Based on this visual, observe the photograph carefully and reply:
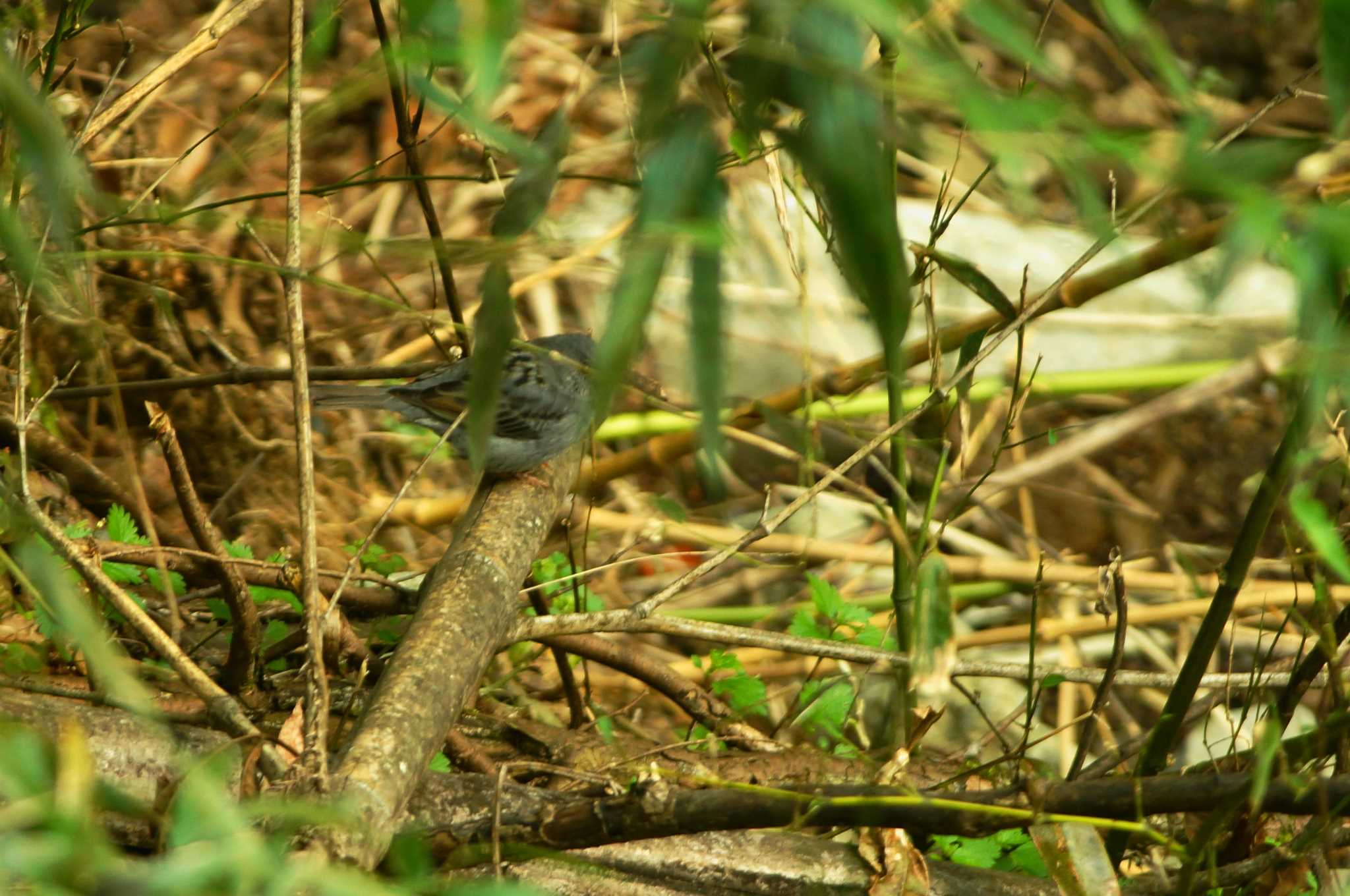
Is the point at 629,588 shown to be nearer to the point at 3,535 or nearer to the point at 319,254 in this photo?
the point at 319,254

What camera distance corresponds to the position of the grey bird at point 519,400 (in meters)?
3.60

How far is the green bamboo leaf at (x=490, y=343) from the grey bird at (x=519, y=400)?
2.07 metres

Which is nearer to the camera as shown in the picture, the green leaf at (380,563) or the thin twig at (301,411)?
the thin twig at (301,411)

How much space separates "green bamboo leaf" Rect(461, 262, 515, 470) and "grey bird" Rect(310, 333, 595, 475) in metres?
2.07

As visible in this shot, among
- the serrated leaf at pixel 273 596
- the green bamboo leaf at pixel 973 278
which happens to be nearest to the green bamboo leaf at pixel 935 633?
the green bamboo leaf at pixel 973 278

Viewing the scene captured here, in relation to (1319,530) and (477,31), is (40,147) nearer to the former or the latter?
(477,31)

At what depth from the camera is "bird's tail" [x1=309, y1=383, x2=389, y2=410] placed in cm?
373

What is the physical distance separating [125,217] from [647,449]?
1681 millimetres

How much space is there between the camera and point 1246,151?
124 centimetres

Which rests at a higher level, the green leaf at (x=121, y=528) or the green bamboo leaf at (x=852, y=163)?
the green bamboo leaf at (x=852, y=163)

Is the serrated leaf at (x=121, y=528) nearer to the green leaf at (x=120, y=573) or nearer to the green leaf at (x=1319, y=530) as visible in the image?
the green leaf at (x=120, y=573)

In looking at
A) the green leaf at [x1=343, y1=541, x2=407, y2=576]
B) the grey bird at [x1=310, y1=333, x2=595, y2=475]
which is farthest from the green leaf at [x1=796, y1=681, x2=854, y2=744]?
the green leaf at [x1=343, y1=541, x2=407, y2=576]

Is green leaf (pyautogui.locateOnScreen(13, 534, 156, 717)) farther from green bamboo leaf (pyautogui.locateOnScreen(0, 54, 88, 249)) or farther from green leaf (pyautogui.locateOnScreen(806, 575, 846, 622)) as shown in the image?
green leaf (pyautogui.locateOnScreen(806, 575, 846, 622))

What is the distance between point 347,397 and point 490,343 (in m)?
2.59
